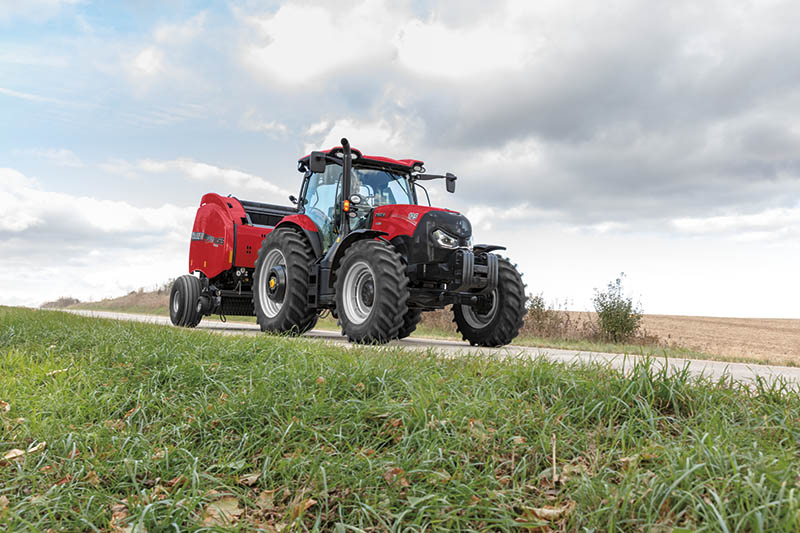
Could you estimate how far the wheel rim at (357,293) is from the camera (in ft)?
26.2

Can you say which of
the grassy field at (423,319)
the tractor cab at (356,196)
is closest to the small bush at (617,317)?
the grassy field at (423,319)

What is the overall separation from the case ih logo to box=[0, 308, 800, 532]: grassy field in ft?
23.0

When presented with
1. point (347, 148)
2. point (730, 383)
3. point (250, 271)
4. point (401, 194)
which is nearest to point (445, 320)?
point (250, 271)

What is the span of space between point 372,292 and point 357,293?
0.36m

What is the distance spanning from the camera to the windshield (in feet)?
29.5

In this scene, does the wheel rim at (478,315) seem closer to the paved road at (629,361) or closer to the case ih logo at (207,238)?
the paved road at (629,361)

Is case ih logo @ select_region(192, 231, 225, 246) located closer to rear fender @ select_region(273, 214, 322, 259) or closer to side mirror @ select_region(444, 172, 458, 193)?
rear fender @ select_region(273, 214, 322, 259)

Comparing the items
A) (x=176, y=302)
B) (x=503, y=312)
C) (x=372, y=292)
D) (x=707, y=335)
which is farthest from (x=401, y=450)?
(x=707, y=335)

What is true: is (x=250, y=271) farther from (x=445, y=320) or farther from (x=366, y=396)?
(x=366, y=396)

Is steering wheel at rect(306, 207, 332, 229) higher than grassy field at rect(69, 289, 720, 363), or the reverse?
steering wheel at rect(306, 207, 332, 229)

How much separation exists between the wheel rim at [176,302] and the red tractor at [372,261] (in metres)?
1.42

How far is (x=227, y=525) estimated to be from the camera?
271cm

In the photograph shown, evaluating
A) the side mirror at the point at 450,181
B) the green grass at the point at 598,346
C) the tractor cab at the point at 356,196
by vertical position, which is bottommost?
the green grass at the point at 598,346

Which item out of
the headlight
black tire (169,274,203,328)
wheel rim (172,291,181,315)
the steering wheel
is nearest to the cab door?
the steering wheel
